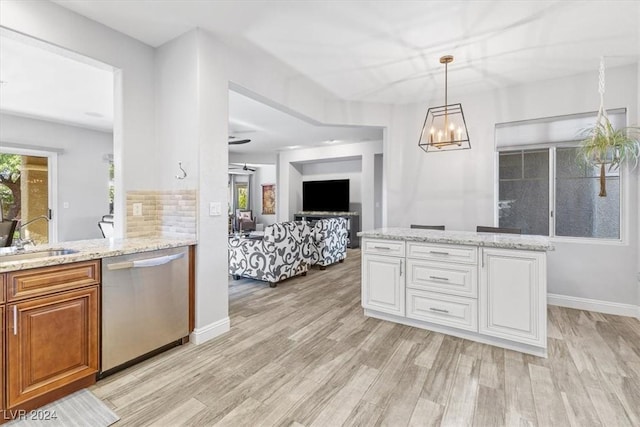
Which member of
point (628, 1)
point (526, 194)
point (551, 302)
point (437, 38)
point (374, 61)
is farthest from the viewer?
point (526, 194)

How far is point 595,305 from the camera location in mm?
3500

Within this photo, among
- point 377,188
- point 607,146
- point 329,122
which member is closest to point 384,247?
point 329,122

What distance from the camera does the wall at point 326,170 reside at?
302 inches

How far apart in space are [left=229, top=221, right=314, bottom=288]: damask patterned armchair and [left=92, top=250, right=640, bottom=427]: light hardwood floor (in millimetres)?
1297

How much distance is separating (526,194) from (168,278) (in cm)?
435

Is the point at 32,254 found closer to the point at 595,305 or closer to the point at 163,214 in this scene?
the point at 163,214

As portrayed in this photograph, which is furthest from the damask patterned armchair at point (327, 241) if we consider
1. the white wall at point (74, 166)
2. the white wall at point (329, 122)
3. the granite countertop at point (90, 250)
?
the white wall at point (74, 166)

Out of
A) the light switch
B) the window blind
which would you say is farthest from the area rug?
the window blind

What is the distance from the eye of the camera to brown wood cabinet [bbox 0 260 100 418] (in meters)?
1.67

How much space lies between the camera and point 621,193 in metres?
3.43

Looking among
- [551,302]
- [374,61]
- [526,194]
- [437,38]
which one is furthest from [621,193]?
[374,61]

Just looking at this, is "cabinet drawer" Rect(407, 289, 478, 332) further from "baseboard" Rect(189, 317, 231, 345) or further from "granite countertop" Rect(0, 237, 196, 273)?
"granite countertop" Rect(0, 237, 196, 273)

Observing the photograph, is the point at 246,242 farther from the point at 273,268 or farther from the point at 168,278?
the point at 168,278

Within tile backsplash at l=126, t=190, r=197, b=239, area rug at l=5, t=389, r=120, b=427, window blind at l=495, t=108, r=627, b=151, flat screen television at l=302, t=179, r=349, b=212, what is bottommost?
area rug at l=5, t=389, r=120, b=427
